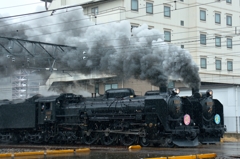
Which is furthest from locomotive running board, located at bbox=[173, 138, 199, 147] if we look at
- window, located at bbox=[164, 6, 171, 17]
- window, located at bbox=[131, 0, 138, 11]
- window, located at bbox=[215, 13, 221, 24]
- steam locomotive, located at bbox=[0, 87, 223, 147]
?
window, located at bbox=[215, 13, 221, 24]

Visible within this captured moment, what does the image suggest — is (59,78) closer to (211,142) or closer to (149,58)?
(149,58)

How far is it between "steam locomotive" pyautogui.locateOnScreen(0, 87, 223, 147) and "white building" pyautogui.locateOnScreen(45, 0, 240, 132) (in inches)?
535

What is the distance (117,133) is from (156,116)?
9.23 feet

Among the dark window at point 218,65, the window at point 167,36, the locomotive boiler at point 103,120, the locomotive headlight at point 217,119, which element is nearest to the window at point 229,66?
the dark window at point 218,65

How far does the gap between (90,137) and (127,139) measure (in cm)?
284

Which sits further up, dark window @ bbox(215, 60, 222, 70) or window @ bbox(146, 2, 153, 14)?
window @ bbox(146, 2, 153, 14)

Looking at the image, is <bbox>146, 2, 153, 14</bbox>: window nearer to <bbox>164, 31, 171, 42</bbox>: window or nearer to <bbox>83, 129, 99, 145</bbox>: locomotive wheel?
<bbox>164, 31, 171, 42</bbox>: window

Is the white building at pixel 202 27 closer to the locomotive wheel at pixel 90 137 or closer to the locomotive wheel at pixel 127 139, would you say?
the locomotive wheel at pixel 90 137

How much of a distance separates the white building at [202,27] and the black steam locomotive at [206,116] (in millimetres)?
→ 14231

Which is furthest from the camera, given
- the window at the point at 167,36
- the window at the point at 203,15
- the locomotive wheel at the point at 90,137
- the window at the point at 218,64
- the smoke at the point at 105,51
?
the window at the point at 218,64

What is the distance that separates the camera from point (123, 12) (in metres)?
40.2

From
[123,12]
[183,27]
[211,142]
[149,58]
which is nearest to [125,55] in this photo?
[149,58]

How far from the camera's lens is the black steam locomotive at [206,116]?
2311cm

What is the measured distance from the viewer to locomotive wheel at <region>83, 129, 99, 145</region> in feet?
81.5
